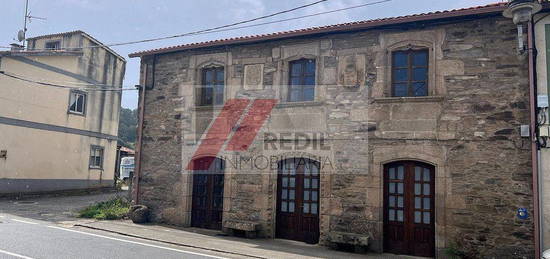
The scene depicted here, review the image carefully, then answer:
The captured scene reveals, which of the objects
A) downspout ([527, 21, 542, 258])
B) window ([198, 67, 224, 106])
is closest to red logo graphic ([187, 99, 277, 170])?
window ([198, 67, 224, 106])

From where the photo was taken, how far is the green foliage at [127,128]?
46606 millimetres

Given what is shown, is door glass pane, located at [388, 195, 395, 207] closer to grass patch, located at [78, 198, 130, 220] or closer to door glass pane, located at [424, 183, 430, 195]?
door glass pane, located at [424, 183, 430, 195]

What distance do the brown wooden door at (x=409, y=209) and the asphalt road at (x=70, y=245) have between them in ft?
13.6

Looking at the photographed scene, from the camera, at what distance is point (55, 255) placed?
698cm

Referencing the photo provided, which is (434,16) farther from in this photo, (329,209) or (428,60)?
(329,209)

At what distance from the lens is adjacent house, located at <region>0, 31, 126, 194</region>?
1666cm

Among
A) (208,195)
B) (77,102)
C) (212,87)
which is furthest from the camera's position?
(77,102)

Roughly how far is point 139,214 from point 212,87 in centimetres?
427

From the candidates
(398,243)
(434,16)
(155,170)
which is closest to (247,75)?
(155,170)

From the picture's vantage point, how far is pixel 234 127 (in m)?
10.9

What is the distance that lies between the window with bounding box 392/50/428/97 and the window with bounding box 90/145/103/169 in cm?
1707

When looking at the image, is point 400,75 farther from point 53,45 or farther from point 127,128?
point 127,128

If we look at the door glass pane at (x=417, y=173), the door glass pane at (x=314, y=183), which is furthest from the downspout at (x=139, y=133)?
the door glass pane at (x=417, y=173)

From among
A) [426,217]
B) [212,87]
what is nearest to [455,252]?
[426,217]
